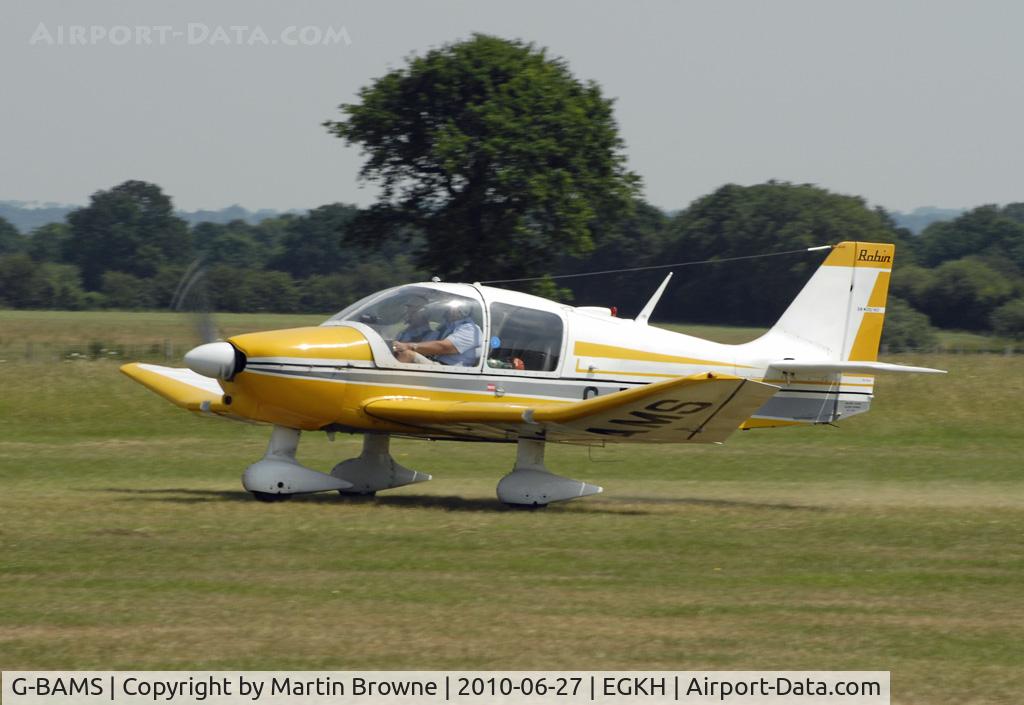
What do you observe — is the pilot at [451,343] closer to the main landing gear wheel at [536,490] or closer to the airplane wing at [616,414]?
the airplane wing at [616,414]

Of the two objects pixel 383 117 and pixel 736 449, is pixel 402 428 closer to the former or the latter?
pixel 736 449

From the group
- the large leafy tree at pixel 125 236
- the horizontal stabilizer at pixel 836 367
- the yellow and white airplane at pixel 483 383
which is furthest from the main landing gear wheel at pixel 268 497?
the large leafy tree at pixel 125 236

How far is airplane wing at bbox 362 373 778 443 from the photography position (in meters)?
11.3

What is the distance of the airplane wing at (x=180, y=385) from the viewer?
1401cm

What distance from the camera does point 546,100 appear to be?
43.0m

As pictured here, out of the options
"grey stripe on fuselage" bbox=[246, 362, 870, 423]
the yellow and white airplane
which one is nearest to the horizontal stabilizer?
the yellow and white airplane

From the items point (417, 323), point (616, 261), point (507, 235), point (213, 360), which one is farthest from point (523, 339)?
point (616, 261)

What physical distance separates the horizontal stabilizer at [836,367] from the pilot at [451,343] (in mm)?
3204

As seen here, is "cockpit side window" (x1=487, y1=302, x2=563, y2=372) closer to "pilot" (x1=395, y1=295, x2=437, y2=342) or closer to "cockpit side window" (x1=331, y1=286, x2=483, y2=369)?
"cockpit side window" (x1=331, y1=286, x2=483, y2=369)

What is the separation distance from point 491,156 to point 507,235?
8.10ft

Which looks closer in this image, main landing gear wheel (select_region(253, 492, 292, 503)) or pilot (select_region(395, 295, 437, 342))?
main landing gear wheel (select_region(253, 492, 292, 503))

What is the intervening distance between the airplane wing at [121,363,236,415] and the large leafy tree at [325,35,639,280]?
2600 cm

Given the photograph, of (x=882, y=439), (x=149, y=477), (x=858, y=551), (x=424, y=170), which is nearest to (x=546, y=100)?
(x=424, y=170)

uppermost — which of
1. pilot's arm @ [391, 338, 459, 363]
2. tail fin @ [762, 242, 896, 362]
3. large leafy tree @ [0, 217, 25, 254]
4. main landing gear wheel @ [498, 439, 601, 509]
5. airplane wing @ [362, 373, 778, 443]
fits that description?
large leafy tree @ [0, 217, 25, 254]
